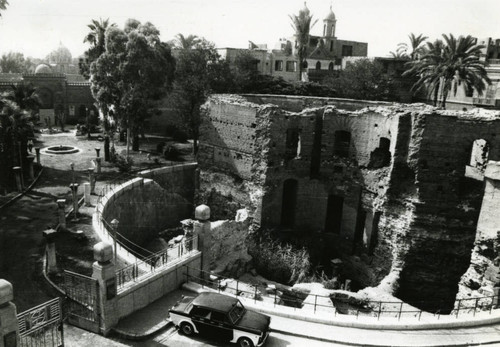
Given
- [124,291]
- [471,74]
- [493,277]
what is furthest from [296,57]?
[124,291]

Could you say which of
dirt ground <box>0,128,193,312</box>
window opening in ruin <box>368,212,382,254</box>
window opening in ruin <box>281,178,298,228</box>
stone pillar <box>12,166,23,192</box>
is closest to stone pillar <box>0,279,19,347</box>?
dirt ground <box>0,128,193,312</box>

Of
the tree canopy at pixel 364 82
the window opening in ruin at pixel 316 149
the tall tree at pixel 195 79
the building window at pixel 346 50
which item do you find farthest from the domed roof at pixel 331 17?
the window opening in ruin at pixel 316 149

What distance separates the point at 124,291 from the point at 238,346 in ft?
12.6

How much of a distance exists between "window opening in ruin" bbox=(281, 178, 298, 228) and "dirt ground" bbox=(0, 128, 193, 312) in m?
12.0

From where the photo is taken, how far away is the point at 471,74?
40188 mm

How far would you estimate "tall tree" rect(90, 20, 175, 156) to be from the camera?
1368 inches

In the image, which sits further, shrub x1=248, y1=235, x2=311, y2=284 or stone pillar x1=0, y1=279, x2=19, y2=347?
shrub x1=248, y1=235, x2=311, y2=284

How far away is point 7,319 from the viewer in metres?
10.6

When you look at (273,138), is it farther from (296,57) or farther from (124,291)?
(296,57)

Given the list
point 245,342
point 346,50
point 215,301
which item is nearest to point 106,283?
point 215,301

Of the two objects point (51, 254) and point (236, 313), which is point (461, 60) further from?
point (51, 254)

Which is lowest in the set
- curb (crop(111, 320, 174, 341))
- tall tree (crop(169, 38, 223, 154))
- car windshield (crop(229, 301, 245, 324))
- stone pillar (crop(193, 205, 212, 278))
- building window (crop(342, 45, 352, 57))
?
curb (crop(111, 320, 174, 341))

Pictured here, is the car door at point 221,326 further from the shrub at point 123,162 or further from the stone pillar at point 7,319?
the shrub at point 123,162

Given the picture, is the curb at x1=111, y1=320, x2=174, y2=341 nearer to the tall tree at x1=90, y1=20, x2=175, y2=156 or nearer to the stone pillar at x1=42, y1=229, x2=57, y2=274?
the stone pillar at x1=42, y1=229, x2=57, y2=274
